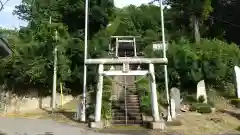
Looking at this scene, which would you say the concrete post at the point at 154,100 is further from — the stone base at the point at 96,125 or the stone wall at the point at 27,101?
the stone wall at the point at 27,101

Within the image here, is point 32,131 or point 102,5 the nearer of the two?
point 32,131

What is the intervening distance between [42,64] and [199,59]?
36.6ft

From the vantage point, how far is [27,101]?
2859 centimetres

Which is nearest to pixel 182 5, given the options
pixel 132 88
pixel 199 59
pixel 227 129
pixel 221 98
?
pixel 199 59

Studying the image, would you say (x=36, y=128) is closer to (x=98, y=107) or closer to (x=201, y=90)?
(x=98, y=107)

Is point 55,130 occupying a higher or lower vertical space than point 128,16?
lower

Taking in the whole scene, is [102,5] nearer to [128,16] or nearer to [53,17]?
[53,17]

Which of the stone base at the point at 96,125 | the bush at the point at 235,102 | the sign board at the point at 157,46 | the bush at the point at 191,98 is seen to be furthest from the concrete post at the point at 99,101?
the sign board at the point at 157,46

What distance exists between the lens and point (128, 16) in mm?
40469

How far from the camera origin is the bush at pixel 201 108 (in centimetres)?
2386

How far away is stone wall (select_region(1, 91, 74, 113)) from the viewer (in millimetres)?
28250

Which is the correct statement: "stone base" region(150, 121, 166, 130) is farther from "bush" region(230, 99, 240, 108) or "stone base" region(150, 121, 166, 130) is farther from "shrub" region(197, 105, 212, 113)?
"bush" region(230, 99, 240, 108)

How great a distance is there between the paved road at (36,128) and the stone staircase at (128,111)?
3.08 meters

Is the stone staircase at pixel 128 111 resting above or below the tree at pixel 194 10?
below
